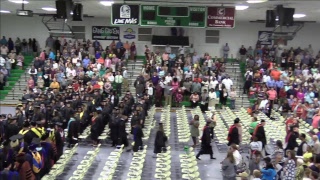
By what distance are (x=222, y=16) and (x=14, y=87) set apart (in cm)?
1571

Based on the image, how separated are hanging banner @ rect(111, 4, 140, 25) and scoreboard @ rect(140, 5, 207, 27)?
253mm

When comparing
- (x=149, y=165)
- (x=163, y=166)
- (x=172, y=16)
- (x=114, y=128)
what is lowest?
(x=149, y=165)

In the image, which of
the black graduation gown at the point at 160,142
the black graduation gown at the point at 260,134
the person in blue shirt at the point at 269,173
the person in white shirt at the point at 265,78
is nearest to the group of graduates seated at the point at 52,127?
the black graduation gown at the point at 160,142

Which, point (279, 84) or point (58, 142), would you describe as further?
point (279, 84)

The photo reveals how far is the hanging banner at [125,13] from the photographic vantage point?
710 inches

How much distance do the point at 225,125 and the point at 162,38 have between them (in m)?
13.4

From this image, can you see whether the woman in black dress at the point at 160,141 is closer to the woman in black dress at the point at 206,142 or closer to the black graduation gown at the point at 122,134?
the woman in black dress at the point at 206,142

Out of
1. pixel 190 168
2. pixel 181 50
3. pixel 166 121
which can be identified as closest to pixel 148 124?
pixel 166 121

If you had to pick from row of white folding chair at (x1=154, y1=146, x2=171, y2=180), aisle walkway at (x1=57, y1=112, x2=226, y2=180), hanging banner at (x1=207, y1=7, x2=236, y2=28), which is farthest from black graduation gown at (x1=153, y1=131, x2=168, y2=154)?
hanging banner at (x1=207, y1=7, x2=236, y2=28)

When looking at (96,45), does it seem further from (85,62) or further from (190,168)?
(190,168)

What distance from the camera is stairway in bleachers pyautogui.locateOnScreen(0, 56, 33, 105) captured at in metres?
28.2

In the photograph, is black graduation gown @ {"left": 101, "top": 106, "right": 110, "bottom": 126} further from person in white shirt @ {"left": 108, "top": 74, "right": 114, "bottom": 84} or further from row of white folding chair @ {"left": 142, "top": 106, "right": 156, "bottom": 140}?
person in white shirt @ {"left": 108, "top": 74, "right": 114, "bottom": 84}

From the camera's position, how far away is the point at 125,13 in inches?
711

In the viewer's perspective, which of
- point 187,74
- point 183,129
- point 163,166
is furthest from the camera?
point 187,74
